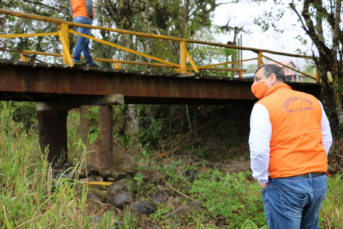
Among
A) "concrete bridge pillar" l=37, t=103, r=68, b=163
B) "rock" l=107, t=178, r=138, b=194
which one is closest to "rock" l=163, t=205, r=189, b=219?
"rock" l=107, t=178, r=138, b=194

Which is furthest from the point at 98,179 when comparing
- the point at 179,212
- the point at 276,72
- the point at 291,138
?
the point at 291,138

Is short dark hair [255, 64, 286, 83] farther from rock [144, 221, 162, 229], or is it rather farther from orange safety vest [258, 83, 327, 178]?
rock [144, 221, 162, 229]

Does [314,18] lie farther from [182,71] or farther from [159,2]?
[159,2]

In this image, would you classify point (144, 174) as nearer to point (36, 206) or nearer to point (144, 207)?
point (144, 207)

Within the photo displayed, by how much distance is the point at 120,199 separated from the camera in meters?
7.25

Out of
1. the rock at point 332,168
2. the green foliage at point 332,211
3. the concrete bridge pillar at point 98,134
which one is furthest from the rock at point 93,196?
the rock at point 332,168

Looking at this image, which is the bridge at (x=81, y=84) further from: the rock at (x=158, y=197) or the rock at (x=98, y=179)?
the rock at (x=158, y=197)

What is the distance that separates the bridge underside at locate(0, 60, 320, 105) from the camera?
24.5 ft

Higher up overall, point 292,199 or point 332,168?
point 292,199

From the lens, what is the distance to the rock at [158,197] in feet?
24.9

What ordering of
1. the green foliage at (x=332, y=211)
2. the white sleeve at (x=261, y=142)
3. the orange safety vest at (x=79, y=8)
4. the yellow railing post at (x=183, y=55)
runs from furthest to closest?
the yellow railing post at (x=183, y=55) → the orange safety vest at (x=79, y=8) → the green foliage at (x=332, y=211) → the white sleeve at (x=261, y=142)

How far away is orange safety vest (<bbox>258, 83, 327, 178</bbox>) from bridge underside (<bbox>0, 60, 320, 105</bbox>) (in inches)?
213

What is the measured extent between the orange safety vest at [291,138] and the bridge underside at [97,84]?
17.8 feet

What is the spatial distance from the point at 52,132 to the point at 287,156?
7883 millimetres
